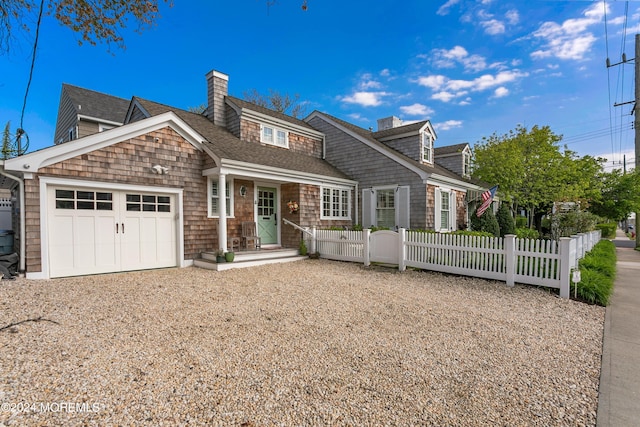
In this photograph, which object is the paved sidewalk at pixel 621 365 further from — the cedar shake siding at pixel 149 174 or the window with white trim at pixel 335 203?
the cedar shake siding at pixel 149 174

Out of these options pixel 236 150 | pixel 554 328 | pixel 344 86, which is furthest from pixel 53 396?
pixel 344 86

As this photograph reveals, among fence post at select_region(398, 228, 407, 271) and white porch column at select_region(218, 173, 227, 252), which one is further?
white porch column at select_region(218, 173, 227, 252)

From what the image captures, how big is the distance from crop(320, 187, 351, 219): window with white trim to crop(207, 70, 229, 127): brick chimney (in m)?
5.35

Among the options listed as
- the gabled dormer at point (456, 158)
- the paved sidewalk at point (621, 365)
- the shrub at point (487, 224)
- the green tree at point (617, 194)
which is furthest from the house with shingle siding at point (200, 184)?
the green tree at point (617, 194)

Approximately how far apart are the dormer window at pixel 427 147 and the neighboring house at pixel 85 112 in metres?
15.1

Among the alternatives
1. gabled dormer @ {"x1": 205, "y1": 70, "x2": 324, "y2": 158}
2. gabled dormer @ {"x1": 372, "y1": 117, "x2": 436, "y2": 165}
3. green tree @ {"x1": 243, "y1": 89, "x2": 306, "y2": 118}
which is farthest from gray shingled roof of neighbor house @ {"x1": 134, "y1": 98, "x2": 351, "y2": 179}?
green tree @ {"x1": 243, "y1": 89, "x2": 306, "y2": 118}

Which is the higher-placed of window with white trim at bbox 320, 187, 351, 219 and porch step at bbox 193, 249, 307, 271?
window with white trim at bbox 320, 187, 351, 219

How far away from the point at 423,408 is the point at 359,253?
7022mm

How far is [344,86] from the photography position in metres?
17.7

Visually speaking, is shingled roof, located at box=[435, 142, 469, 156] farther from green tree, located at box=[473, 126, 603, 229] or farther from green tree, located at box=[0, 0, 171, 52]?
green tree, located at box=[0, 0, 171, 52]

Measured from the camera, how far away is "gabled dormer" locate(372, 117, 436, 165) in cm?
1378

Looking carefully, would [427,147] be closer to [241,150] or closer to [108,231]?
[241,150]

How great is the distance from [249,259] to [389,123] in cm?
1308

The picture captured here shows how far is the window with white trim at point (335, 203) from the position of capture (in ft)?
40.2
